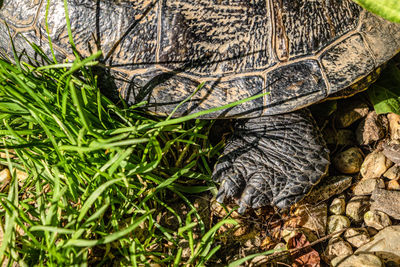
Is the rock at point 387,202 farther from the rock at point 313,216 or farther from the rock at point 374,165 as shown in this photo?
the rock at point 313,216

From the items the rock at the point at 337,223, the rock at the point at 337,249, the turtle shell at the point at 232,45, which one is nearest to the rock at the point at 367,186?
the rock at the point at 337,223

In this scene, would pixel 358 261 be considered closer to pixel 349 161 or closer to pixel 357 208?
pixel 357 208

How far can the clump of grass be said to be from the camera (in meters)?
1.22

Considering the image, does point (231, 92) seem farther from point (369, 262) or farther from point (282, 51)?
point (369, 262)

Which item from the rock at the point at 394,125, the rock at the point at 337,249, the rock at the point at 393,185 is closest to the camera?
the rock at the point at 337,249

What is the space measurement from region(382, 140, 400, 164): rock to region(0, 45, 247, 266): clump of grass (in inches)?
32.0

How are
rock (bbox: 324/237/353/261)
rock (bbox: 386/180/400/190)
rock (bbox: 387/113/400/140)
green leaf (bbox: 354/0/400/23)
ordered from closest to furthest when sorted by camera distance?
1. green leaf (bbox: 354/0/400/23)
2. rock (bbox: 324/237/353/261)
3. rock (bbox: 386/180/400/190)
4. rock (bbox: 387/113/400/140)

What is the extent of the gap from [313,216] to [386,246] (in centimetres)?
30

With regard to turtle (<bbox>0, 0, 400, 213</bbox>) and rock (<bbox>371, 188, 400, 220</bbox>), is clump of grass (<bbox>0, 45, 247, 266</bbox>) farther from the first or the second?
rock (<bbox>371, 188, 400, 220</bbox>)

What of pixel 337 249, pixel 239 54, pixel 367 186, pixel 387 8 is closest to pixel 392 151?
pixel 367 186

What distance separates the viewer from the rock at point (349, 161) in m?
1.54

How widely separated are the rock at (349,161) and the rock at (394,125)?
0.19 metres

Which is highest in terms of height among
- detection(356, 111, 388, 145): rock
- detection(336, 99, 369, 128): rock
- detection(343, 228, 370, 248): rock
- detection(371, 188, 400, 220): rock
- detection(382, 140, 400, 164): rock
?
detection(336, 99, 369, 128): rock

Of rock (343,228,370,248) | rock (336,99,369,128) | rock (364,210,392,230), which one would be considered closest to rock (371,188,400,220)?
rock (364,210,392,230)
